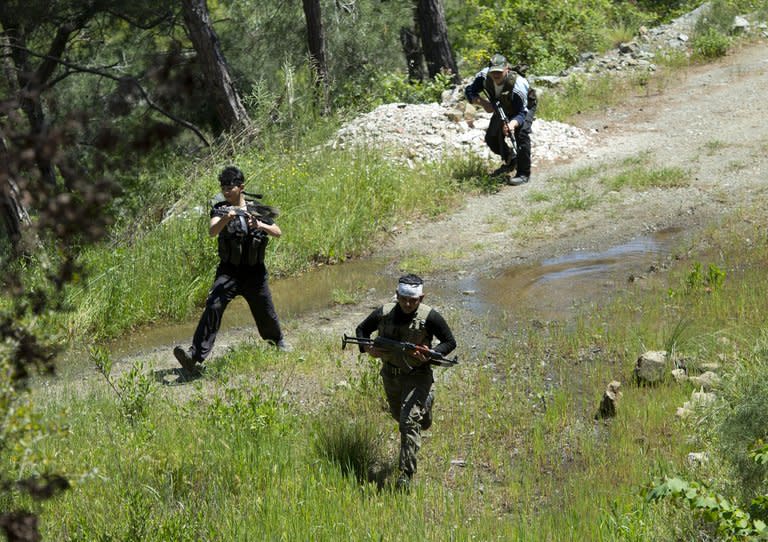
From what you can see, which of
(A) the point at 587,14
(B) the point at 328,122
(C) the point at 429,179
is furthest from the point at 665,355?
(A) the point at 587,14

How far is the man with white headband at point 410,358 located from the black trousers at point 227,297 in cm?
248

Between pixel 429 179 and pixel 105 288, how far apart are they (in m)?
5.23

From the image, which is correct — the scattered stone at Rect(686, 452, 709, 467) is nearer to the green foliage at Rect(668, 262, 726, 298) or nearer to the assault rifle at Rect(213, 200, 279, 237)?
the green foliage at Rect(668, 262, 726, 298)

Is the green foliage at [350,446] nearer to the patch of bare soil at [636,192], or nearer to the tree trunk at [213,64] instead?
the patch of bare soil at [636,192]

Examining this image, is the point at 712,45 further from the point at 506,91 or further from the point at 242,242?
the point at 242,242

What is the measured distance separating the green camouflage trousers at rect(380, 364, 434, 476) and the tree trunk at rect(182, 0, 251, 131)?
10271mm

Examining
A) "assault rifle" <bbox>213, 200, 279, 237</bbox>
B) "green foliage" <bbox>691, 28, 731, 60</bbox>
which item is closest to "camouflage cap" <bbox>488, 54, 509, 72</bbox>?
"assault rifle" <bbox>213, 200, 279, 237</bbox>

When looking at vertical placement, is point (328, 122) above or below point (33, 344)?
below

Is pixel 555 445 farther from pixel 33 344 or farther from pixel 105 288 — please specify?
pixel 105 288

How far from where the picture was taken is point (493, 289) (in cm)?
1127

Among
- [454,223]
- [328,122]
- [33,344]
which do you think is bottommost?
[454,223]

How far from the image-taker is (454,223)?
45.0ft

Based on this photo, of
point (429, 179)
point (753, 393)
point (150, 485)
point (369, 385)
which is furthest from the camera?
point (429, 179)

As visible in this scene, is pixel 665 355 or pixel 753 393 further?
pixel 665 355
